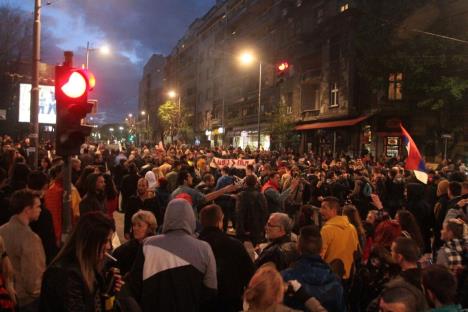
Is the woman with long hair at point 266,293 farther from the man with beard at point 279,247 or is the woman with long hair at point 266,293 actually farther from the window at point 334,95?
the window at point 334,95

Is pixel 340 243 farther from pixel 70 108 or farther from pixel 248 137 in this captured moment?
pixel 248 137

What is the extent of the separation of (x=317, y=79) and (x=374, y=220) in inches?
1126

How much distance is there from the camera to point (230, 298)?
4.79 metres

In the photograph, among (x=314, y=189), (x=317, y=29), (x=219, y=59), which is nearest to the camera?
(x=314, y=189)

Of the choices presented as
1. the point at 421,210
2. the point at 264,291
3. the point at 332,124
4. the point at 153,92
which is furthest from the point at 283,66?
the point at 153,92

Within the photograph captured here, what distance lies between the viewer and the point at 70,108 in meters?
6.65

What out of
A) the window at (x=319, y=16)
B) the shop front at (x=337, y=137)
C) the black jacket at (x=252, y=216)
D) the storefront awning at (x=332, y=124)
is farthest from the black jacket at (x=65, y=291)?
the window at (x=319, y=16)

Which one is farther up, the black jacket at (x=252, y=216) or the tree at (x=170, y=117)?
the tree at (x=170, y=117)

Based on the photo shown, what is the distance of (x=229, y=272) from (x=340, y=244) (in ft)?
5.46

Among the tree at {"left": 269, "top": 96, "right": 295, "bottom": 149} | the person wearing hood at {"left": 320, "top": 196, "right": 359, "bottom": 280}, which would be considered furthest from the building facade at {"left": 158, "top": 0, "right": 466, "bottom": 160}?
the person wearing hood at {"left": 320, "top": 196, "right": 359, "bottom": 280}

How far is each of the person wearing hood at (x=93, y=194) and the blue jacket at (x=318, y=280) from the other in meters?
3.82

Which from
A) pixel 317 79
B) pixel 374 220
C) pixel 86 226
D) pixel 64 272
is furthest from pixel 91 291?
pixel 317 79

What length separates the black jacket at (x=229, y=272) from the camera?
4.75m

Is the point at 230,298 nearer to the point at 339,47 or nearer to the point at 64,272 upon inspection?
the point at 64,272
